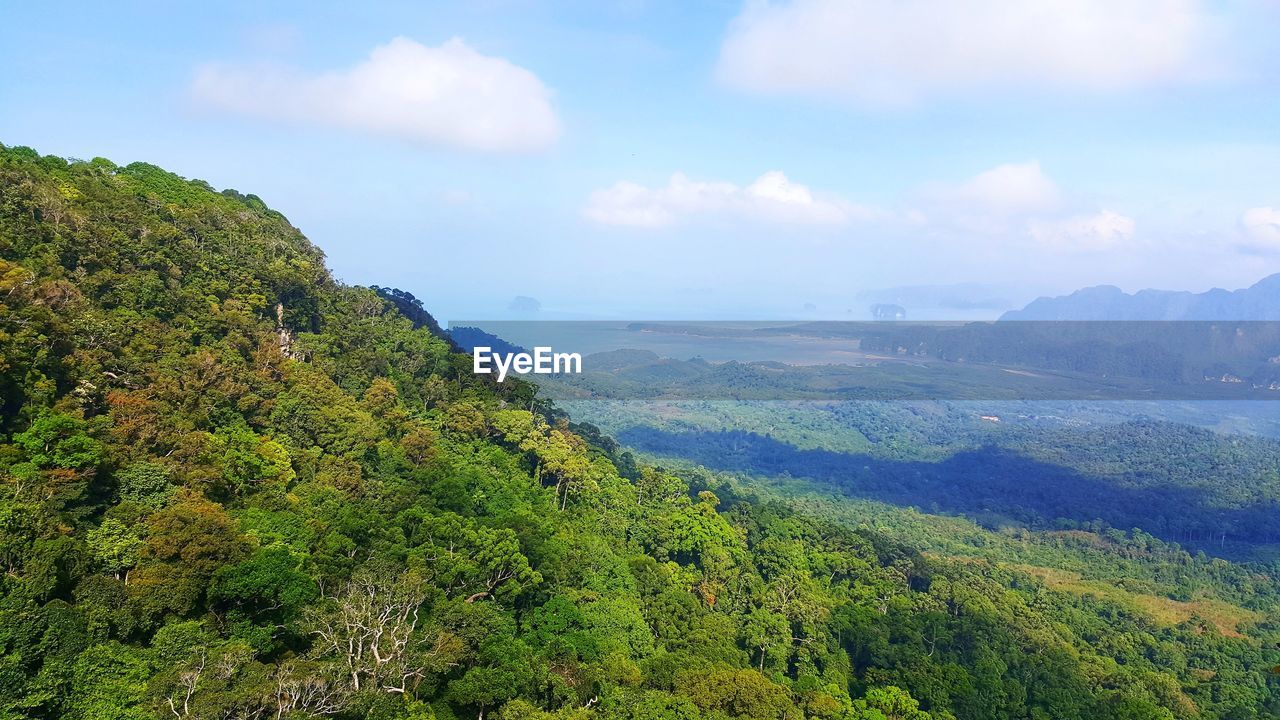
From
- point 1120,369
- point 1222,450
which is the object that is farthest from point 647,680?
point 1120,369

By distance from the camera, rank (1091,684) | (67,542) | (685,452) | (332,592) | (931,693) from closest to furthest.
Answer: (67,542) < (332,592) < (931,693) < (1091,684) < (685,452)

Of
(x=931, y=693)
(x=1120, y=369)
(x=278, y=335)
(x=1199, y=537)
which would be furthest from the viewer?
(x=1120, y=369)

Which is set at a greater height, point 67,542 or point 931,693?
point 67,542

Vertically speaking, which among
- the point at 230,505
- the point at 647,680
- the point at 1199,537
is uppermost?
the point at 230,505

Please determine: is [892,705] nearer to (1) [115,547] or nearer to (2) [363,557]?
(2) [363,557]

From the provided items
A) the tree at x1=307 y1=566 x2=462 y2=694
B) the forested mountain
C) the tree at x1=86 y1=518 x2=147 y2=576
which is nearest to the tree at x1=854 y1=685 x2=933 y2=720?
the forested mountain

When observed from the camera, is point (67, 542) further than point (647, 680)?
No

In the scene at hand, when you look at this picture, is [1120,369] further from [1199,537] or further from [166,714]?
[166,714]
